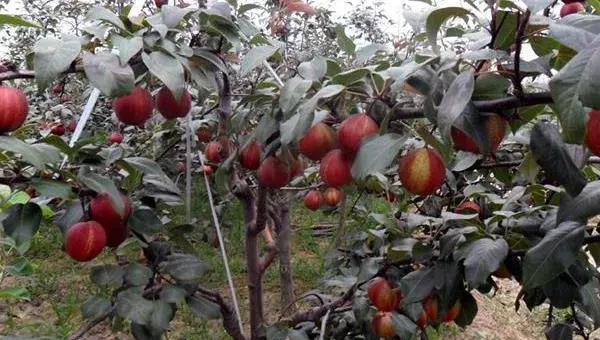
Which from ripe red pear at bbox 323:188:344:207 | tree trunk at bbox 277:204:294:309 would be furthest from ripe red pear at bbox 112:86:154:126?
tree trunk at bbox 277:204:294:309

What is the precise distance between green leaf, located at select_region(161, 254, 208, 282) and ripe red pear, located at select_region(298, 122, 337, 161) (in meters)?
0.37

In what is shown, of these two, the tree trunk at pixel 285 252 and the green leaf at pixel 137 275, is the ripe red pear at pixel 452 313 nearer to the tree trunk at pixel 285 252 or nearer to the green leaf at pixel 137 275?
the green leaf at pixel 137 275

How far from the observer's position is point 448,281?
2.75 feet

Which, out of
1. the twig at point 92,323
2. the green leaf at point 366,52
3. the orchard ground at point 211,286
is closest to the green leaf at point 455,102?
the green leaf at point 366,52

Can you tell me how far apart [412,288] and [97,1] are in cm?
329

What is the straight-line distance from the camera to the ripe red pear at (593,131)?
489 millimetres

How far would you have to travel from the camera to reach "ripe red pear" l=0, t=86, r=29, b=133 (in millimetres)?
667

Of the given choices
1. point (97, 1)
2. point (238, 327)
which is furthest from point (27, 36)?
point (238, 327)

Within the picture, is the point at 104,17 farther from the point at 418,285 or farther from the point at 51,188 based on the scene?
the point at 418,285

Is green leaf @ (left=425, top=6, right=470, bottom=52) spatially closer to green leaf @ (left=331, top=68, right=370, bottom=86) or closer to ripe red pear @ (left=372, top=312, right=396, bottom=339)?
green leaf @ (left=331, top=68, right=370, bottom=86)

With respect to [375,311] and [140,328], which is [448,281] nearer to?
[375,311]

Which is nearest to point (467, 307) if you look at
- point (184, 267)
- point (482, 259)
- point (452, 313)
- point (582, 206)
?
point (452, 313)

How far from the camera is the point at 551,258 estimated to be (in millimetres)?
666

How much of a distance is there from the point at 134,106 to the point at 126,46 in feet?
0.52
